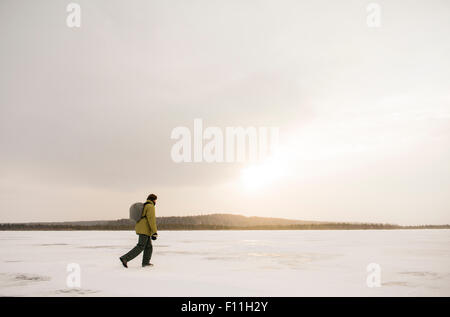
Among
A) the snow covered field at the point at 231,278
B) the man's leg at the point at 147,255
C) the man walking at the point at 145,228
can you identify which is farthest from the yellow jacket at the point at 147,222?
the snow covered field at the point at 231,278

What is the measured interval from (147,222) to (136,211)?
0.38 metres

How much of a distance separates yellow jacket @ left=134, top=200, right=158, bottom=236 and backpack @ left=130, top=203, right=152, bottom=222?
74mm

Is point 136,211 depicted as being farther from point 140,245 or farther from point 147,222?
point 140,245

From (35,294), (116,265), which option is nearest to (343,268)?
(116,265)

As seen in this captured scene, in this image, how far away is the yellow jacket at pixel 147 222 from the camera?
34.0 feet

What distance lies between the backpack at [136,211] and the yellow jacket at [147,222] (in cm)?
7

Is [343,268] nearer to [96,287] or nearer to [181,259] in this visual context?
[181,259]

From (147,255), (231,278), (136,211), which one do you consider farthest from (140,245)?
(231,278)

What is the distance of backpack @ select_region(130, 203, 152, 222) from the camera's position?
411 inches

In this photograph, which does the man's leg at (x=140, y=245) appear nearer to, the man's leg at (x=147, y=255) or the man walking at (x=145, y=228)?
the man walking at (x=145, y=228)

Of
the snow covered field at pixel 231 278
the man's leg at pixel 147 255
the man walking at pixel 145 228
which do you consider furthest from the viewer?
the man's leg at pixel 147 255

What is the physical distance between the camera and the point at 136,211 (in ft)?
34.2

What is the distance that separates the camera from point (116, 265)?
11031mm

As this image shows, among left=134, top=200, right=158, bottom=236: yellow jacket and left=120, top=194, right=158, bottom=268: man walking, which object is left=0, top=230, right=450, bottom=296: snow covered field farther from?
left=134, top=200, right=158, bottom=236: yellow jacket
